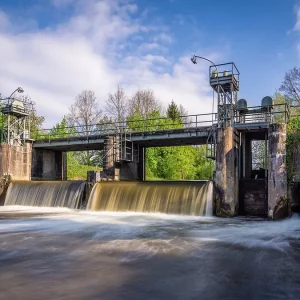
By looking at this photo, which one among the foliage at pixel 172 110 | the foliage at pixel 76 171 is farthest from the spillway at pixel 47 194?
the foliage at pixel 172 110

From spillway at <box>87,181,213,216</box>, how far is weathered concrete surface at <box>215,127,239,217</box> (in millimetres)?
589

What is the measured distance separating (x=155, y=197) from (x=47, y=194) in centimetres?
971

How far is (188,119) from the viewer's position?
63.7 metres

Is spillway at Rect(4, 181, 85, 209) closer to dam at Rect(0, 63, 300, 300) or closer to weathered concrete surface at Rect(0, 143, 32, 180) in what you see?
dam at Rect(0, 63, 300, 300)

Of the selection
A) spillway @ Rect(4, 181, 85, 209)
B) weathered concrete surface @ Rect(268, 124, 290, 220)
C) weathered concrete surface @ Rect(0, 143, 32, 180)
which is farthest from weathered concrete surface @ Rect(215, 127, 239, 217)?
weathered concrete surface @ Rect(0, 143, 32, 180)

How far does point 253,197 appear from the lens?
19.3 meters

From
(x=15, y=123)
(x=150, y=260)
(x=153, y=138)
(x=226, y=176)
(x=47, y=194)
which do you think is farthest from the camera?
(x=15, y=123)

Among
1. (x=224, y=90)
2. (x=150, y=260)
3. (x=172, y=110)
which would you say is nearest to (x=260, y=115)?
(x=224, y=90)

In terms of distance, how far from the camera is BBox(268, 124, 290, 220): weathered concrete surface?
57.1ft

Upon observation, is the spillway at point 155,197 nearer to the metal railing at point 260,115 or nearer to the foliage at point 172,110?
the metal railing at point 260,115

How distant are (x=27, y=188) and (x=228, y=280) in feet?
74.4

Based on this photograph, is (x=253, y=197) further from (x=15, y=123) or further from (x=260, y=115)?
(x=15, y=123)

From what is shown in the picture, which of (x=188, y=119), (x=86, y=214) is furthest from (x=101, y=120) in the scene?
(x=86, y=214)

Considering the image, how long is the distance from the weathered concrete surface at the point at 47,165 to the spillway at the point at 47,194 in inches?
189
